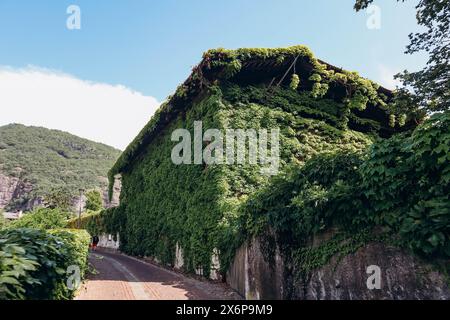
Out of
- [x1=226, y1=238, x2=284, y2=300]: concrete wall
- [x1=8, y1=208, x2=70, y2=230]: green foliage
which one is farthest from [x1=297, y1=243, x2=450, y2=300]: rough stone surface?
[x1=8, y1=208, x2=70, y2=230]: green foliage

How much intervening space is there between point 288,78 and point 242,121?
3.49 meters

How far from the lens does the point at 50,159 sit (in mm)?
107125

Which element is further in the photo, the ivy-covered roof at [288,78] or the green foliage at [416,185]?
the ivy-covered roof at [288,78]

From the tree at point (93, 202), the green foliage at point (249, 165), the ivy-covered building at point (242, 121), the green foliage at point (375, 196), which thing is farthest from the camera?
the tree at point (93, 202)

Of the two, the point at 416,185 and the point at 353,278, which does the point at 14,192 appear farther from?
the point at 416,185

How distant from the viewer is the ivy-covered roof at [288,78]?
13461 millimetres

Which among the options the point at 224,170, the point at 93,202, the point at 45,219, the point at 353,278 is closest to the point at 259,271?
the point at 353,278

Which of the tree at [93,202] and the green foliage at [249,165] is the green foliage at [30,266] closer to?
the green foliage at [249,165]

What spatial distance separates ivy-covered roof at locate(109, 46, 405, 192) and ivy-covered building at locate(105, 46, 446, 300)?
0.04 metres

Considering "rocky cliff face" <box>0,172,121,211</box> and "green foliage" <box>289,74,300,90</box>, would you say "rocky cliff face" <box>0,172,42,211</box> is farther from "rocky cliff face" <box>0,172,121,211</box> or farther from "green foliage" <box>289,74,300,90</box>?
"green foliage" <box>289,74,300,90</box>

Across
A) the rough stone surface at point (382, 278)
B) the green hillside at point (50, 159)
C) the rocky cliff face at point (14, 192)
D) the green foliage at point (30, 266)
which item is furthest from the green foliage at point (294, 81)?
the rocky cliff face at point (14, 192)

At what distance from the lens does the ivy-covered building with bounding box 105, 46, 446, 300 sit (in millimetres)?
12188

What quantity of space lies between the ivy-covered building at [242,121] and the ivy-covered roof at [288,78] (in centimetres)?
4

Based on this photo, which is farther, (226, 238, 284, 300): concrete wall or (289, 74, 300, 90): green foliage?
(289, 74, 300, 90): green foliage
